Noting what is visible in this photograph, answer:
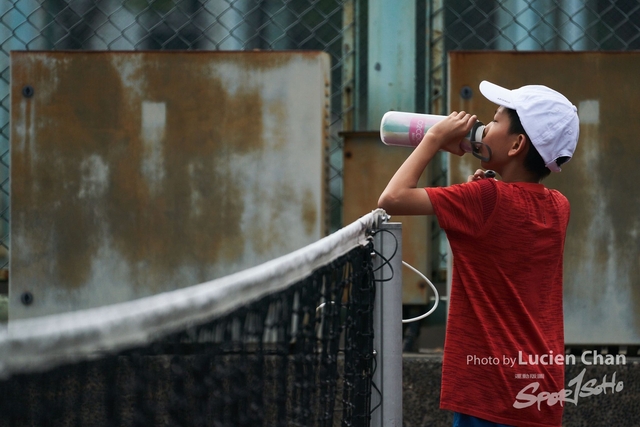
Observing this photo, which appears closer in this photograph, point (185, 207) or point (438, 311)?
point (185, 207)

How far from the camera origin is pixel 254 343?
147 centimetres

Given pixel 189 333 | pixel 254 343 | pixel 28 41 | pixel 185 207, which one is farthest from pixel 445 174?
pixel 189 333

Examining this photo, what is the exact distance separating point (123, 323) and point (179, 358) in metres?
0.16

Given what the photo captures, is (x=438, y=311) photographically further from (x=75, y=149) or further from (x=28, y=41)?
(x=28, y=41)

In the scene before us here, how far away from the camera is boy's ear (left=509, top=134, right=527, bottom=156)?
2.57 metres

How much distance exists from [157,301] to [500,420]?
1534 millimetres

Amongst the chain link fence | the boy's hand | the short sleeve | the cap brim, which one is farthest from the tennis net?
the chain link fence

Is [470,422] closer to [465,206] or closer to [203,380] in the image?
[465,206]

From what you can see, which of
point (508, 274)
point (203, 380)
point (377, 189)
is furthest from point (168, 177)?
point (203, 380)

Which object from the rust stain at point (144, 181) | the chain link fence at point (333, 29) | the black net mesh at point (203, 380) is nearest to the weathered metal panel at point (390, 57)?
the chain link fence at point (333, 29)

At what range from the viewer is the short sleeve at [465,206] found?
242 cm

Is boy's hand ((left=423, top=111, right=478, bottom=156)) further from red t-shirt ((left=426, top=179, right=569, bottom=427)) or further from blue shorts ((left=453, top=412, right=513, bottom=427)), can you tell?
blue shorts ((left=453, top=412, right=513, bottom=427))

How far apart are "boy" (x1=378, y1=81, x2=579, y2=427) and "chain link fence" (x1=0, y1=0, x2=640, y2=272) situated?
1.51 metres

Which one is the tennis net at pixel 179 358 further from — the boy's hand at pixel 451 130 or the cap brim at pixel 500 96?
the cap brim at pixel 500 96
